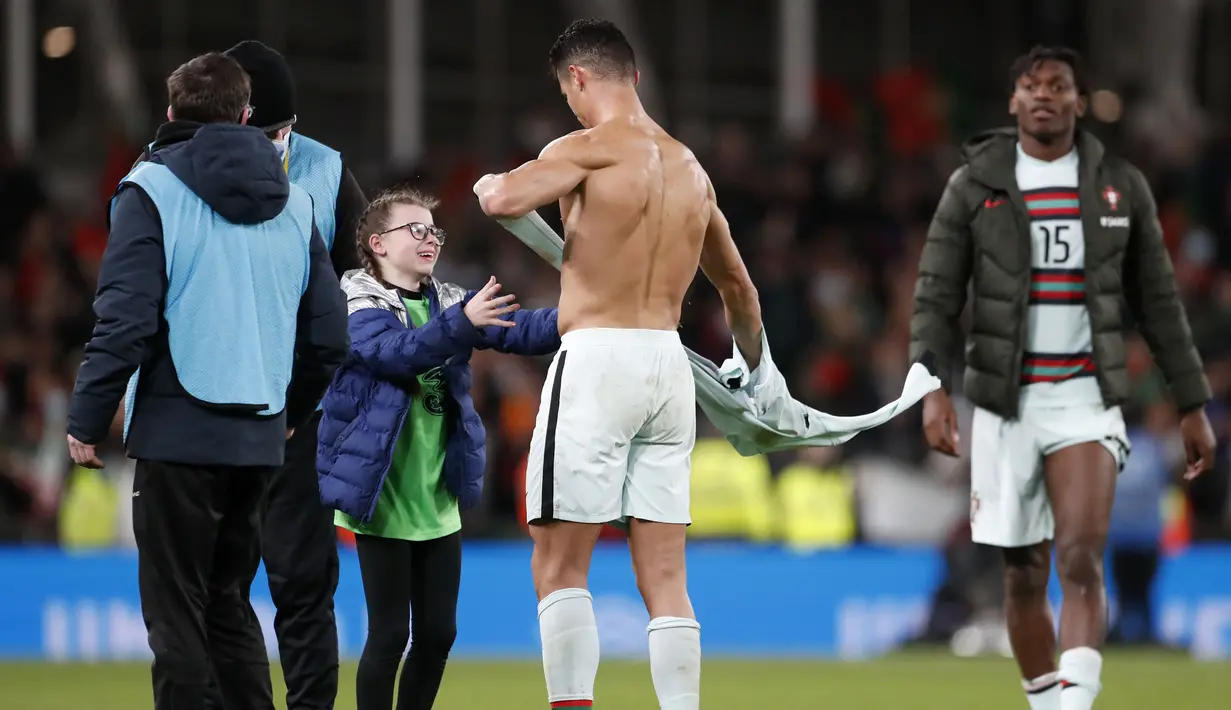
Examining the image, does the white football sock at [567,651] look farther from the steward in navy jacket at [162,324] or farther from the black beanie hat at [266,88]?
the black beanie hat at [266,88]

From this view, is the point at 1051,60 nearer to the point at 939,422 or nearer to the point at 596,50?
the point at 939,422

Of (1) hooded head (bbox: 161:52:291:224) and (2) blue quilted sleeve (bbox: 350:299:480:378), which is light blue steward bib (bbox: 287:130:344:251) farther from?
(1) hooded head (bbox: 161:52:291:224)

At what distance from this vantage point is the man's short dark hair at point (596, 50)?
604 cm

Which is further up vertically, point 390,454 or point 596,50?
point 596,50

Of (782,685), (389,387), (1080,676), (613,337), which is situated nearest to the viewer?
(613,337)

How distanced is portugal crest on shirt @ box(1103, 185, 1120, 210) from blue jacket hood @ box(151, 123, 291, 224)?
131 inches

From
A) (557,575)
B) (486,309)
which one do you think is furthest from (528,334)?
(557,575)

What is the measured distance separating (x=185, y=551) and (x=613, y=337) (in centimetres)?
153

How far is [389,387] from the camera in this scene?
245 inches

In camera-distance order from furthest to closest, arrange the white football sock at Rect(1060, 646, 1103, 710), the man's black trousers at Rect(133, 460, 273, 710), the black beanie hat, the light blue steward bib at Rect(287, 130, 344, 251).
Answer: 1. the white football sock at Rect(1060, 646, 1103, 710)
2. the light blue steward bib at Rect(287, 130, 344, 251)
3. the black beanie hat
4. the man's black trousers at Rect(133, 460, 273, 710)

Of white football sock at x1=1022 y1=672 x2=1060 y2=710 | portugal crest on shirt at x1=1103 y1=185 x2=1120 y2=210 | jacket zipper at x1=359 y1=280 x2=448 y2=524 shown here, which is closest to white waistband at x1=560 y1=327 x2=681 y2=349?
jacket zipper at x1=359 y1=280 x2=448 y2=524

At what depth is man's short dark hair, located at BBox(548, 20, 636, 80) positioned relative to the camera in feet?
19.8

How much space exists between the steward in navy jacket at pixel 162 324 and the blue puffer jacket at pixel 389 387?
39 cm

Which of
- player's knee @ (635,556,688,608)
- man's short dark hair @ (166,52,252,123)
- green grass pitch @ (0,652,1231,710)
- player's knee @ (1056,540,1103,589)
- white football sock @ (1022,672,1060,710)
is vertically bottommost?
green grass pitch @ (0,652,1231,710)
